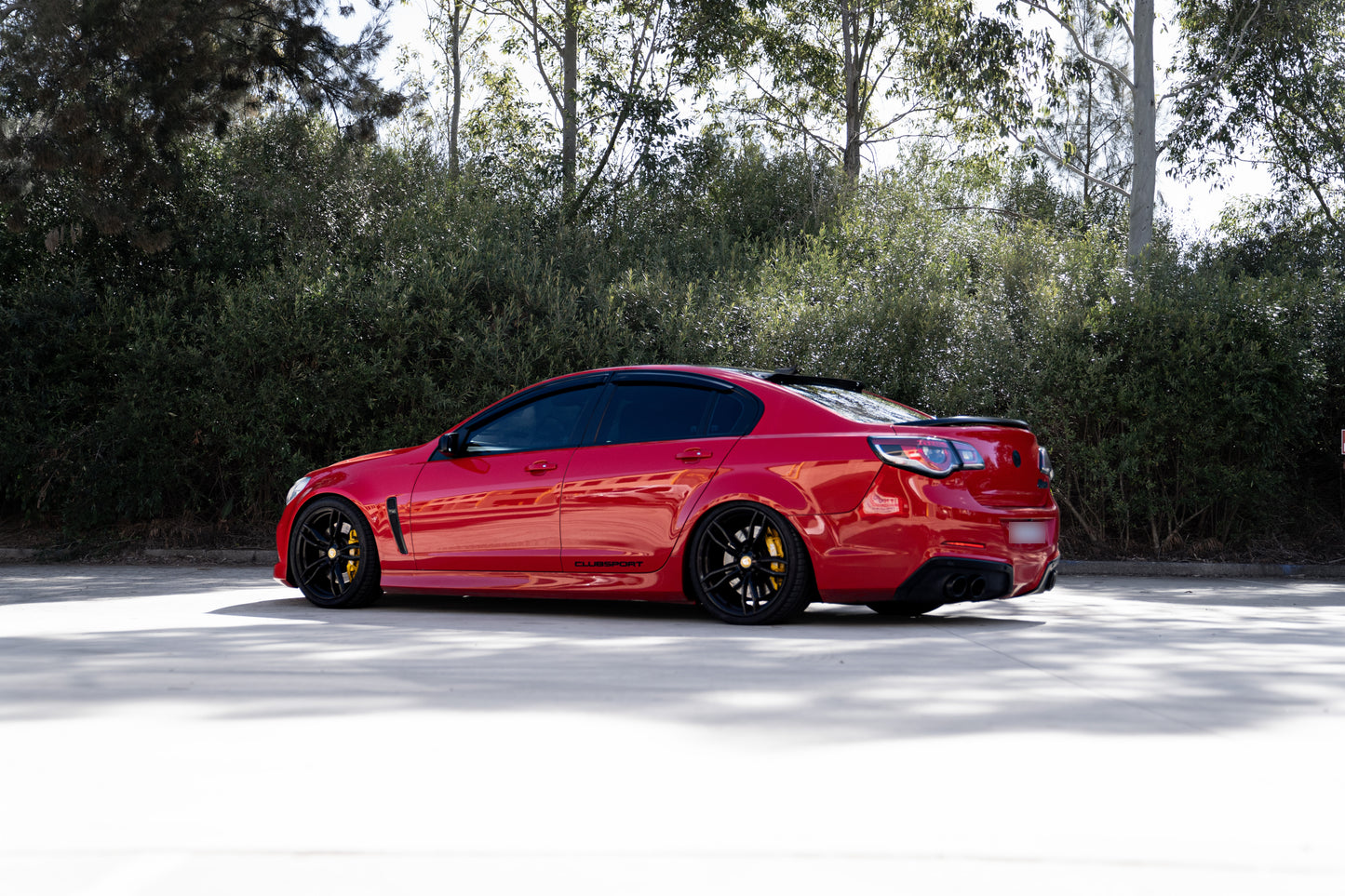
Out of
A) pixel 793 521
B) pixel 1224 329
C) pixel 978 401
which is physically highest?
pixel 1224 329

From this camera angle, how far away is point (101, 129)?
1464 cm

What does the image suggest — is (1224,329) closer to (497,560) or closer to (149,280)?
(497,560)

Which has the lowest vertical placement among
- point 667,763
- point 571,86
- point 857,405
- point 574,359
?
point 667,763

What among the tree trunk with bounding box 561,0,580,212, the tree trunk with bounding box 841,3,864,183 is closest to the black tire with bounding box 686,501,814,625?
the tree trunk with bounding box 561,0,580,212

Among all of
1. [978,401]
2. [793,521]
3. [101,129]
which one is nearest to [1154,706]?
[793,521]

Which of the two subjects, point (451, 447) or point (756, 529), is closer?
point (756, 529)

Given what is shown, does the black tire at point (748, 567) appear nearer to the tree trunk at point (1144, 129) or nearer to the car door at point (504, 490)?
the car door at point (504, 490)

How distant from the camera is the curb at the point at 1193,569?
1280 cm

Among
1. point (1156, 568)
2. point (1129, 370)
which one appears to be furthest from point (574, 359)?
point (1156, 568)

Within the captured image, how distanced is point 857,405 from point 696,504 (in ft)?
4.09

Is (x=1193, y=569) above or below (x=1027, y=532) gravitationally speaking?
below

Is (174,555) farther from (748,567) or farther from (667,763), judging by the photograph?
(667,763)

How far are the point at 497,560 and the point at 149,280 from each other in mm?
9781

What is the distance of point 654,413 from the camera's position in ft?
25.5
